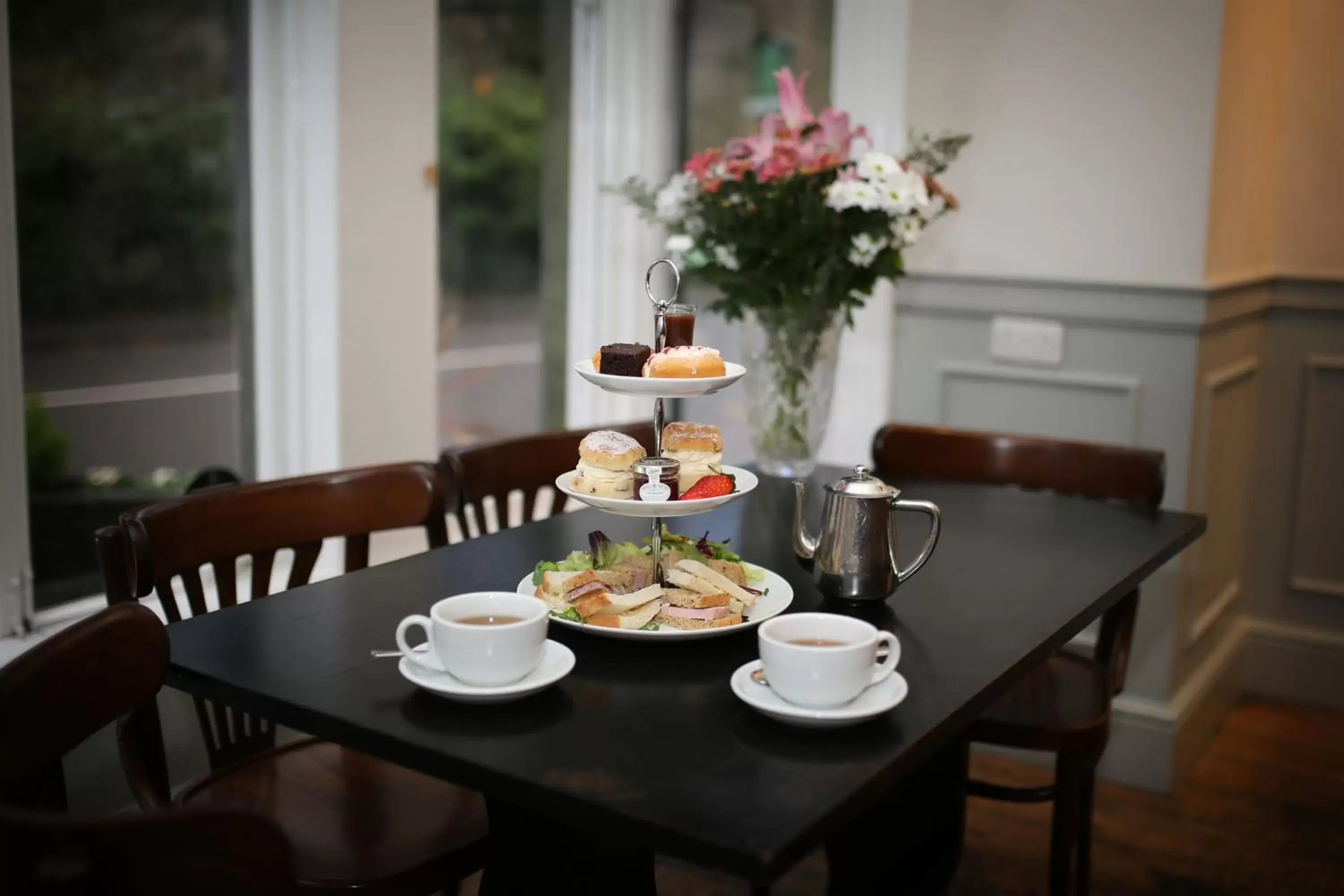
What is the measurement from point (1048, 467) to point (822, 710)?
132 cm

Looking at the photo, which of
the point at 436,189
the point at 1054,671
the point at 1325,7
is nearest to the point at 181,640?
the point at 1054,671

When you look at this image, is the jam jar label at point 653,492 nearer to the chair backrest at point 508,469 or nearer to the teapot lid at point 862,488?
the teapot lid at point 862,488

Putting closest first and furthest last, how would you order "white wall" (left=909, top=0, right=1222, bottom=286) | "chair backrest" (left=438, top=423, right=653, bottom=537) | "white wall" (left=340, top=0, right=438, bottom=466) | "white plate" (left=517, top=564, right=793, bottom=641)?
1. "white plate" (left=517, top=564, right=793, bottom=641)
2. "chair backrest" (left=438, top=423, right=653, bottom=537)
3. "white wall" (left=340, top=0, right=438, bottom=466)
4. "white wall" (left=909, top=0, right=1222, bottom=286)

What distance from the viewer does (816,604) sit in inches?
62.1

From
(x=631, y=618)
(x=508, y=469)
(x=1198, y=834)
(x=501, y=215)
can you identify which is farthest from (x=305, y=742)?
(x=1198, y=834)

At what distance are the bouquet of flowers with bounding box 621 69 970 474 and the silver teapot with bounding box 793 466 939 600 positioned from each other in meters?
0.79

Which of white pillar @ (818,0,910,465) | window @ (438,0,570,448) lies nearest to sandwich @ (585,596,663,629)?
window @ (438,0,570,448)

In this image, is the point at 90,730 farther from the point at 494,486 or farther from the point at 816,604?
the point at 494,486

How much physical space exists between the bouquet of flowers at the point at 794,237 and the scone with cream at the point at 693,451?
0.85 metres

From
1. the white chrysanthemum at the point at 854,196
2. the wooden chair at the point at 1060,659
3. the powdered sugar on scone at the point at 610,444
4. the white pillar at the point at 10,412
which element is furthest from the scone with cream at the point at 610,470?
the white pillar at the point at 10,412

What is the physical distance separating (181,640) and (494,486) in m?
0.80

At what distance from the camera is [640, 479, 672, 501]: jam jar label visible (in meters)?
1.41

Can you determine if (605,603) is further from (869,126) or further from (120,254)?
(869,126)

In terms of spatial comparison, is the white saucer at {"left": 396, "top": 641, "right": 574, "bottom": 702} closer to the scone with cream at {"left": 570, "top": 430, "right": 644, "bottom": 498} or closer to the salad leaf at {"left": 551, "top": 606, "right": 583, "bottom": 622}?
the salad leaf at {"left": 551, "top": 606, "right": 583, "bottom": 622}
